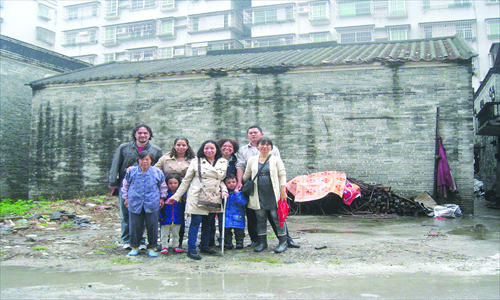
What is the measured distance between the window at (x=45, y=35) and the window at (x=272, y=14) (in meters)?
20.9

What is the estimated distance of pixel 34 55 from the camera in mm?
16844

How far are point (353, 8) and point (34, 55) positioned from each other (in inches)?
953

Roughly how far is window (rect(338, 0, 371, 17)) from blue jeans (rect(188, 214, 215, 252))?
30430 mm

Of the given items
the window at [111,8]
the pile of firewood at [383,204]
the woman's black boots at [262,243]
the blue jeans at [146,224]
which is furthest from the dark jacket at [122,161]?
the window at [111,8]

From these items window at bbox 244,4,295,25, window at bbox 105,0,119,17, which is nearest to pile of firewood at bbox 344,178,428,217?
window at bbox 244,4,295,25

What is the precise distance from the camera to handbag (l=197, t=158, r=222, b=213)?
5.07 meters

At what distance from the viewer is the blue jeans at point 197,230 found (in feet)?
16.5

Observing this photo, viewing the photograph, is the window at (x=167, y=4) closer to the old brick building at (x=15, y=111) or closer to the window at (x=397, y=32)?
the window at (x=397, y=32)

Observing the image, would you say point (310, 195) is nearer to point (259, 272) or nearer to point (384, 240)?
point (384, 240)

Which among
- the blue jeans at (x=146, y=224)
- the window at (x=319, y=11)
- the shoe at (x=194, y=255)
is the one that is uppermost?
the window at (x=319, y=11)

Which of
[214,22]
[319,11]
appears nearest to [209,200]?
[319,11]

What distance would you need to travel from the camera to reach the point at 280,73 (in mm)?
11641

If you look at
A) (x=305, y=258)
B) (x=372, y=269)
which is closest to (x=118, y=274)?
(x=305, y=258)

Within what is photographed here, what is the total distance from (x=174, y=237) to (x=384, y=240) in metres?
3.19
